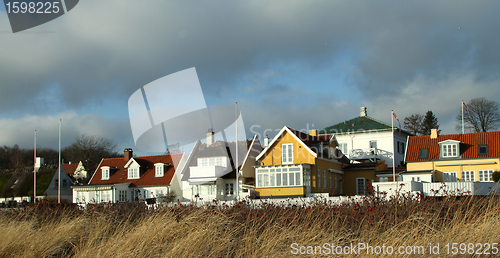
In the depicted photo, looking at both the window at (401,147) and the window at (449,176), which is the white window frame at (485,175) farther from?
the window at (401,147)

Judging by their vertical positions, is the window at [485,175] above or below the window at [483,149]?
below

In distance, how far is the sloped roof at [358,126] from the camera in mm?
52578

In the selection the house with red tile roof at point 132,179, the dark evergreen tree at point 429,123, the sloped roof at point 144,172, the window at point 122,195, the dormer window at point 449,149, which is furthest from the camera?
the dark evergreen tree at point 429,123

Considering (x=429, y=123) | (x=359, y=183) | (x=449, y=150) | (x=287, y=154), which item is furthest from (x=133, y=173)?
(x=429, y=123)

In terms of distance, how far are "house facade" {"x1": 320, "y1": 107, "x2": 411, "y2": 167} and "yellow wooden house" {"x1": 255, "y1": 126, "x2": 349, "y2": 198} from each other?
40.0 feet

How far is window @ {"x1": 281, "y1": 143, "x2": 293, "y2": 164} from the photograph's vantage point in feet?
121

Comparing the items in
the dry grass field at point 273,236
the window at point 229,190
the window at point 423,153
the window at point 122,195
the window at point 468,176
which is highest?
the window at point 423,153

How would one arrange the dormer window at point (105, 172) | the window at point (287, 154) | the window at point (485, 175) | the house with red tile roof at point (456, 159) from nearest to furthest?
the window at point (287, 154), the window at point (485, 175), the house with red tile roof at point (456, 159), the dormer window at point (105, 172)

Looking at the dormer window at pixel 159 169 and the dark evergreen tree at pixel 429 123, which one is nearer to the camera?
the dormer window at pixel 159 169

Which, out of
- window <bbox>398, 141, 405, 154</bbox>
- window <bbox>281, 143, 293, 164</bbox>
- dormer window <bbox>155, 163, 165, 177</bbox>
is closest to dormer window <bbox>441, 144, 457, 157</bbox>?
window <bbox>398, 141, 405, 154</bbox>

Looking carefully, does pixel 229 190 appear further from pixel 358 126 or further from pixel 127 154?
pixel 358 126

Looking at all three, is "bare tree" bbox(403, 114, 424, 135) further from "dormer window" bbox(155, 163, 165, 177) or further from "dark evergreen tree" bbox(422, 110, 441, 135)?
"dormer window" bbox(155, 163, 165, 177)

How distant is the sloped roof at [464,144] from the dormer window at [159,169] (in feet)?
80.7

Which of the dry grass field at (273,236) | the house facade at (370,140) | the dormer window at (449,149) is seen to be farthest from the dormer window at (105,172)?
the dry grass field at (273,236)
